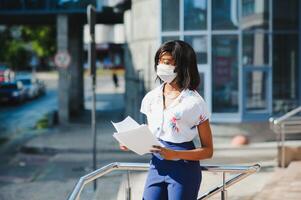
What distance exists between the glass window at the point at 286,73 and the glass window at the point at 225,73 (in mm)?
1189

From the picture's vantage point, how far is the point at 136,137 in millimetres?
4594

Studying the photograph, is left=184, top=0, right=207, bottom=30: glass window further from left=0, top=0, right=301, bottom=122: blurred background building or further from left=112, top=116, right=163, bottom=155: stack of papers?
left=112, top=116, right=163, bottom=155: stack of papers

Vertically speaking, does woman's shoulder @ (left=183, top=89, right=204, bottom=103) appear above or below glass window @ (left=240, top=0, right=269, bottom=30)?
below

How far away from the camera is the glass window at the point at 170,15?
62.0ft

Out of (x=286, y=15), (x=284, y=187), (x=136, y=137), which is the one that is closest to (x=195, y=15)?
(x=286, y=15)

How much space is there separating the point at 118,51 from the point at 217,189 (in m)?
83.9

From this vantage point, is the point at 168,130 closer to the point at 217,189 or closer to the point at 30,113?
the point at 217,189

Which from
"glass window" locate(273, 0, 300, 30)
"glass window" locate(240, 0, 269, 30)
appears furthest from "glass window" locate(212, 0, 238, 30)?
"glass window" locate(273, 0, 300, 30)

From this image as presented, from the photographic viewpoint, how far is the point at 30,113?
32.9 meters

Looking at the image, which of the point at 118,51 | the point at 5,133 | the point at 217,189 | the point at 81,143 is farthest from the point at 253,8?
the point at 118,51

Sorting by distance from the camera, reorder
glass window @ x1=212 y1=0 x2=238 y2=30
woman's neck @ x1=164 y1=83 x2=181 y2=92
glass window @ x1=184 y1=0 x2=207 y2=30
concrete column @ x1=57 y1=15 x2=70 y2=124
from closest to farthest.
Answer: woman's neck @ x1=164 y1=83 x2=181 y2=92 → glass window @ x1=212 y1=0 x2=238 y2=30 → glass window @ x1=184 y1=0 x2=207 y2=30 → concrete column @ x1=57 y1=15 x2=70 y2=124

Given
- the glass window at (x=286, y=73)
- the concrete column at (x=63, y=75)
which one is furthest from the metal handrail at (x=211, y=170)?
the concrete column at (x=63, y=75)

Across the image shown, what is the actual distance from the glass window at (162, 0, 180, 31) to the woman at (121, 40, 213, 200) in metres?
14.2

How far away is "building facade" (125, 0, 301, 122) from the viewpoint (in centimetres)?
1859
